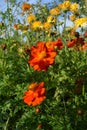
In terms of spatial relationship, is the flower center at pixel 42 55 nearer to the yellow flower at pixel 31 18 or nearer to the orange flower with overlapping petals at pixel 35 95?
the orange flower with overlapping petals at pixel 35 95

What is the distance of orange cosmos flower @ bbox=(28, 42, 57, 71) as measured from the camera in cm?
275

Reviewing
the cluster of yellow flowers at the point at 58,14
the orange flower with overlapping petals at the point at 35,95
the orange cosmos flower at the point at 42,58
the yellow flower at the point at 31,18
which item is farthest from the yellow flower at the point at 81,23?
the orange flower with overlapping petals at the point at 35,95

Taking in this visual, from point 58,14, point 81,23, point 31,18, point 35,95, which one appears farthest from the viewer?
point 31,18

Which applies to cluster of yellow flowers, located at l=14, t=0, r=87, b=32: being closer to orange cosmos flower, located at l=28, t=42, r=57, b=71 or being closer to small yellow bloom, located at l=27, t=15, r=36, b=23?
small yellow bloom, located at l=27, t=15, r=36, b=23

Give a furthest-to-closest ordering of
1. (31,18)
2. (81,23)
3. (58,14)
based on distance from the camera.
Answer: (31,18)
(58,14)
(81,23)

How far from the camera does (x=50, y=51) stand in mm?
2889

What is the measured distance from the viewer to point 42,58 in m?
2.77

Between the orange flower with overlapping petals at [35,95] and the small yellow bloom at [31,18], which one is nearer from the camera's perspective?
the orange flower with overlapping petals at [35,95]

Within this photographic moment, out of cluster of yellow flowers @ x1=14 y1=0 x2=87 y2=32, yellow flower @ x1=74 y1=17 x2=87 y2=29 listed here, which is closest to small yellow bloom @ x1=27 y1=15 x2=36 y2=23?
cluster of yellow flowers @ x1=14 y1=0 x2=87 y2=32

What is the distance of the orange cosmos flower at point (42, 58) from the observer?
9.02 feet

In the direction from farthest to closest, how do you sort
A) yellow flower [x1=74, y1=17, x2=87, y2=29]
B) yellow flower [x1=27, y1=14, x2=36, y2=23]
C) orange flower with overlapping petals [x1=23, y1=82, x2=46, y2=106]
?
yellow flower [x1=27, y1=14, x2=36, y2=23]
yellow flower [x1=74, y1=17, x2=87, y2=29]
orange flower with overlapping petals [x1=23, y1=82, x2=46, y2=106]

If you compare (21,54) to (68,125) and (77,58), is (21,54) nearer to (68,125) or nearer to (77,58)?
(77,58)

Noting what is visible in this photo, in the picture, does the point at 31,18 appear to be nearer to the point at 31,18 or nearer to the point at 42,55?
the point at 31,18

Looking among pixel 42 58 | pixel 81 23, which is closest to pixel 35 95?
pixel 42 58
